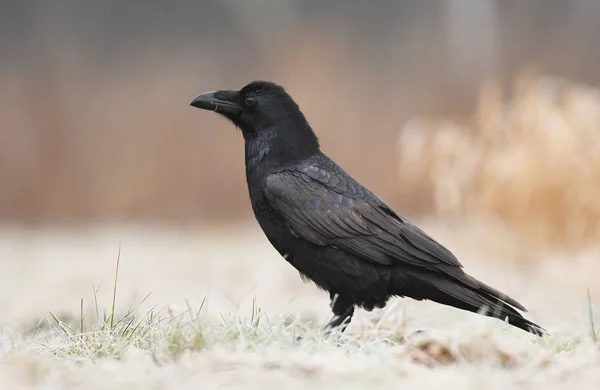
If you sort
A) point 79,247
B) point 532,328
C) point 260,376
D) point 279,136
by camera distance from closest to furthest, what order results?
point 260,376 → point 532,328 → point 279,136 → point 79,247

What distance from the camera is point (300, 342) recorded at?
3586mm

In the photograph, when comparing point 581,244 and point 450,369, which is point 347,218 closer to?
point 450,369

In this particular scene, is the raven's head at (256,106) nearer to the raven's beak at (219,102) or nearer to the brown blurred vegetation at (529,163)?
the raven's beak at (219,102)

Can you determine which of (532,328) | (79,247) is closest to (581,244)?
(532,328)

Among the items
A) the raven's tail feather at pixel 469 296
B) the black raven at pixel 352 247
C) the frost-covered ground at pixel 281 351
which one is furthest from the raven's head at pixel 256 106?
the raven's tail feather at pixel 469 296

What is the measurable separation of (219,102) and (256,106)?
0.23 metres

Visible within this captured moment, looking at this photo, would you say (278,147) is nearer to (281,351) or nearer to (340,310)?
(340,310)

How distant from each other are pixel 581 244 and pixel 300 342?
6.39 metres

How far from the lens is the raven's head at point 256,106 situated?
493 centimetres

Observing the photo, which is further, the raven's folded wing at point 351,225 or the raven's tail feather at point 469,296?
the raven's folded wing at point 351,225

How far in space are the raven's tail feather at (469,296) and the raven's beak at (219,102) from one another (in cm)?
145

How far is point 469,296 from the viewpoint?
433 cm

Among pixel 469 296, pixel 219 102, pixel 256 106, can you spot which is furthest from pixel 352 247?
pixel 219 102

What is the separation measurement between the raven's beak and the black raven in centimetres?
50
